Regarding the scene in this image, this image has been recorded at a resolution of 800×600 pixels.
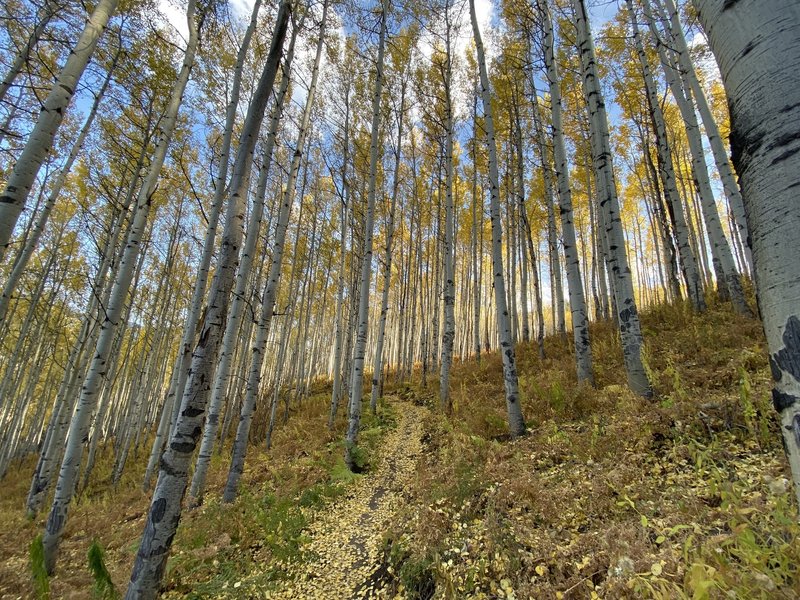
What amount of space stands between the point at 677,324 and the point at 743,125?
902 centimetres

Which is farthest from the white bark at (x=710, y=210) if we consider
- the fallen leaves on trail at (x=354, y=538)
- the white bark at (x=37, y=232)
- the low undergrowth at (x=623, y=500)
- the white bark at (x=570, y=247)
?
the white bark at (x=37, y=232)

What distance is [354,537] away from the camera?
14.7 feet

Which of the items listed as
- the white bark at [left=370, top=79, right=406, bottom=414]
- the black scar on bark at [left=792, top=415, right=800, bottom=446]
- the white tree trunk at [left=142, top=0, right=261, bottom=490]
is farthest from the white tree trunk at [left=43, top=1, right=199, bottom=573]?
the black scar on bark at [left=792, top=415, right=800, bottom=446]

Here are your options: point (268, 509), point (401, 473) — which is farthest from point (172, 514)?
point (401, 473)

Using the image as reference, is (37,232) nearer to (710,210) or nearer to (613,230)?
(613,230)

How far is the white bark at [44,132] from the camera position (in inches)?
122

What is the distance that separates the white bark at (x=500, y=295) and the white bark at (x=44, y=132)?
18.9 feet

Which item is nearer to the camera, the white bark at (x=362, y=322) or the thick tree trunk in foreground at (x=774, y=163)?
the thick tree trunk in foreground at (x=774, y=163)

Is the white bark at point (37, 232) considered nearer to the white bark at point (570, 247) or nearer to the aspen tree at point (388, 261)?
the aspen tree at point (388, 261)

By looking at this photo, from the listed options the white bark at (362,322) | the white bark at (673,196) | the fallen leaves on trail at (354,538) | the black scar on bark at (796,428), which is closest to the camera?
the black scar on bark at (796,428)

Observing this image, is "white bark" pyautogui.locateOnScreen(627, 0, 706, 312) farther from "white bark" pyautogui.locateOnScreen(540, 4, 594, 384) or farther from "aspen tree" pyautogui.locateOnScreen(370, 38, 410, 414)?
"aspen tree" pyautogui.locateOnScreen(370, 38, 410, 414)

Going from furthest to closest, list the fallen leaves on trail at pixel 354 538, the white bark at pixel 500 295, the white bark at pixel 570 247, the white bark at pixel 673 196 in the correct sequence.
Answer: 1. the white bark at pixel 673 196
2. the white bark at pixel 570 247
3. the white bark at pixel 500 295
4. the fallen leaves on trail at pixel 354 538

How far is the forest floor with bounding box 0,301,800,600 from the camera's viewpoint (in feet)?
7.31

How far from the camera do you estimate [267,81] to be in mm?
3012
